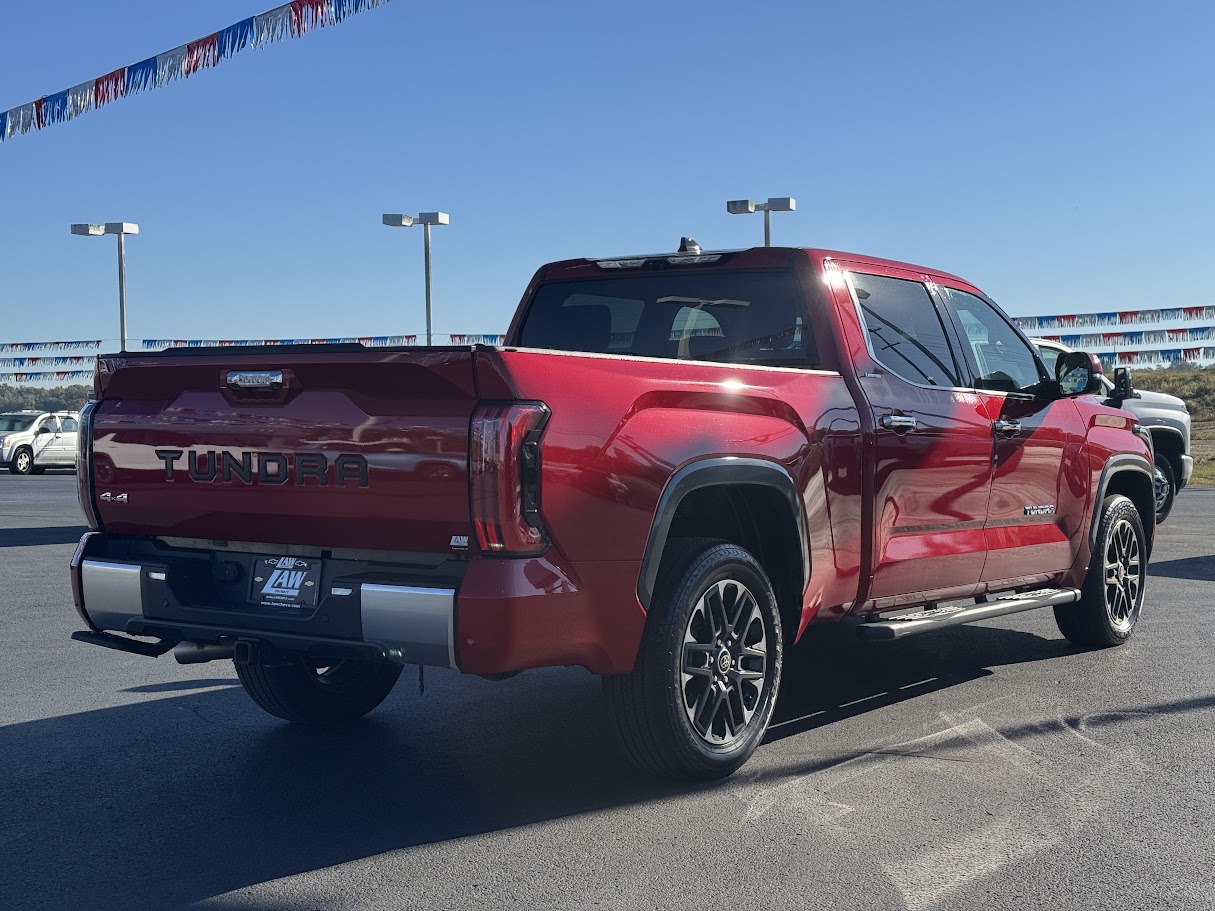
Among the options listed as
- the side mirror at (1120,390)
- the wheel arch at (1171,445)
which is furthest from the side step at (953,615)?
the wheel arch at (1171,445)

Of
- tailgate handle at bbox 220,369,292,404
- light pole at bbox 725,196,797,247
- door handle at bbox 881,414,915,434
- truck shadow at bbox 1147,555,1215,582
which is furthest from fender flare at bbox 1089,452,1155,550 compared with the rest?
light pole at bbox 725,196,797,247

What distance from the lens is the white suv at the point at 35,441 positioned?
34031 mm

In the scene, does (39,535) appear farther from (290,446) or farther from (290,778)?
(290,446)

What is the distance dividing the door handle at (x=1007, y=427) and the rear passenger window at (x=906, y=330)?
27cm

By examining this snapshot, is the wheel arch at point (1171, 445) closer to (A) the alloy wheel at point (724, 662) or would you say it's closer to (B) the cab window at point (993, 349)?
(B) the cab window at point (993, 349)

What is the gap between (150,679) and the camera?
22.5 feet

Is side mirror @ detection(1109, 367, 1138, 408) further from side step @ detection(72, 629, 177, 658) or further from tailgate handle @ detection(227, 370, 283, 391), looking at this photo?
side step @ detection(72, 629, 177, 658)

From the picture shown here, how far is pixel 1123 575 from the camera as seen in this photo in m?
7.65

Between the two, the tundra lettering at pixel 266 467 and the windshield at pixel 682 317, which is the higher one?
the windshield at pixel 682 317

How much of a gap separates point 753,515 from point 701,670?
0.75m

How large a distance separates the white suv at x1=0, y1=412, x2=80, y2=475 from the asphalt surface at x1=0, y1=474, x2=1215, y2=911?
2945 cm

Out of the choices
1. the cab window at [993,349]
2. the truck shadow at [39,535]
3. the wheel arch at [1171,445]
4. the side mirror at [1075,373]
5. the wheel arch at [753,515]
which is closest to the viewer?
the wheel arch at [753,515]

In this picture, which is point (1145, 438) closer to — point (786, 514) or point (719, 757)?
point (786, 514)

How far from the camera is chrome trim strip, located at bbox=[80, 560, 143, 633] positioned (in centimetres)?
469
